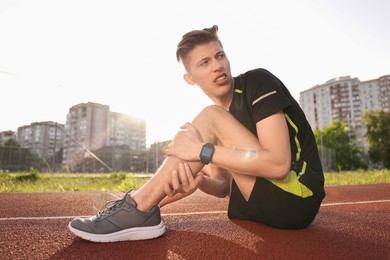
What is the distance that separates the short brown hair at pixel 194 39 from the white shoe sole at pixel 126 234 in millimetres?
1292

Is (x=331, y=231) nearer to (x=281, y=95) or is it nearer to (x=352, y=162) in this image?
(x=281, y=95)

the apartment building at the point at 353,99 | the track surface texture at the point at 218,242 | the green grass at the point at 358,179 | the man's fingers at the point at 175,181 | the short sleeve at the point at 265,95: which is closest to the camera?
the track surface texture at the point at 218,242

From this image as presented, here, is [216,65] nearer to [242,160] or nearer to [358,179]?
[242,160]

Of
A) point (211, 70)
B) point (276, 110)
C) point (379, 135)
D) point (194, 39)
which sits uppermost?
point (379, 135)

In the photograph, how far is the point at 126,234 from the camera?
189 cm

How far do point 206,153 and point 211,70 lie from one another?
67cm

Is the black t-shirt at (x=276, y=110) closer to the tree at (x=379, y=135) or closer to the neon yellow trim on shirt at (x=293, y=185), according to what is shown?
the neon yellow trim on shirt at (x=293, y=185)

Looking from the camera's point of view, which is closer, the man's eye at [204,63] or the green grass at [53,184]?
the man's eye at [204,63]

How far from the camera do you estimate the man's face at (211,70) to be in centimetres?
220

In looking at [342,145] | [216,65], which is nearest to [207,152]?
[216,65]

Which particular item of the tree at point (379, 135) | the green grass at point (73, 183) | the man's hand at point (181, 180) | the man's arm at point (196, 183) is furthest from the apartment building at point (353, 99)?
the man's hand at point (181, 180)

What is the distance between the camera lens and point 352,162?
4819 cm

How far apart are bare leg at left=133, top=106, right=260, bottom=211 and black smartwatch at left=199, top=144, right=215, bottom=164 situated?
0.40 feet

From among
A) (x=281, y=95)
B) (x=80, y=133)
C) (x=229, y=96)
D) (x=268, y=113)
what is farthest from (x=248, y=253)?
(x=80, y=133)
